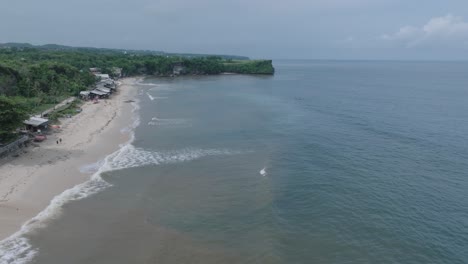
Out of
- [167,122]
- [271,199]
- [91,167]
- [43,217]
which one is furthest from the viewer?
[167,122]

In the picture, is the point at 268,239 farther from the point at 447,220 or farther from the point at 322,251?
the point at 447,220

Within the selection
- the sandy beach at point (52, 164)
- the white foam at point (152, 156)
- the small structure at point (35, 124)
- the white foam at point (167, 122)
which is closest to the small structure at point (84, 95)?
the sandy beach at point (52, 164)

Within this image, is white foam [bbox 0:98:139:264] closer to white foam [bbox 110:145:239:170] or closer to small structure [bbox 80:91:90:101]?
white foam [bbox 110:145:239:170]

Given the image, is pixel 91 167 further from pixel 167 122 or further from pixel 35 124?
pixel 167 122

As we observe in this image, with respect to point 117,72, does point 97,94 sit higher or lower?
lower

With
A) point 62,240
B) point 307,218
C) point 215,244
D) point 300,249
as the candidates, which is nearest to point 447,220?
point 307,218

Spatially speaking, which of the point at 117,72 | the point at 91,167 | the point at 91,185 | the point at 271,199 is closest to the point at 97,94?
the point at 91,167

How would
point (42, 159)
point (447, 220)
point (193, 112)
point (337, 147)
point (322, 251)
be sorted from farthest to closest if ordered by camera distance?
point (193, 112), point (337, 147), point (42, 159), point (447, 220), point (322, 251)
